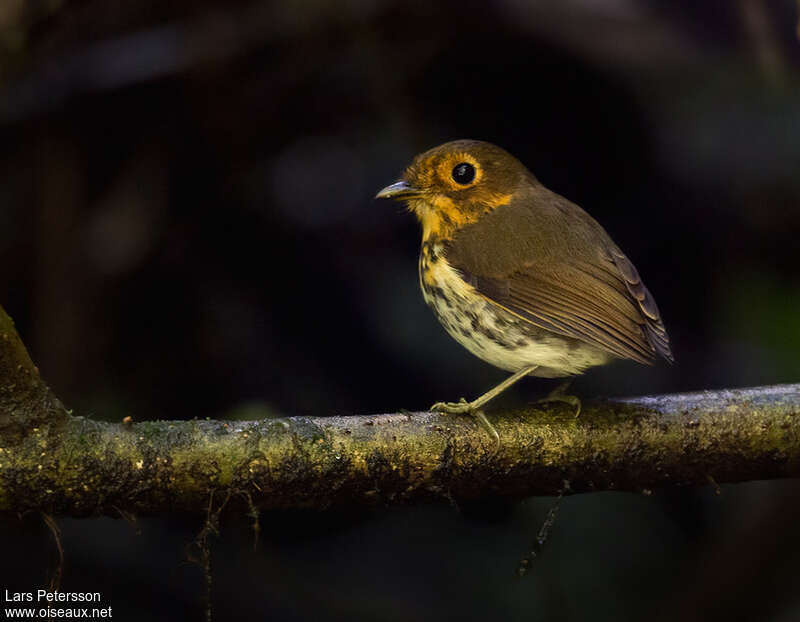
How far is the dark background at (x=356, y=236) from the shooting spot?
3463 millimetres

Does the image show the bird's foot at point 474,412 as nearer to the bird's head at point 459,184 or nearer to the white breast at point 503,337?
the white breast at point 503,337

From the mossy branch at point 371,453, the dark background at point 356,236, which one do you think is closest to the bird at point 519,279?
the mossy branch at point 371,453

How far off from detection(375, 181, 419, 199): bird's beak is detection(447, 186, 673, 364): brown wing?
22cm

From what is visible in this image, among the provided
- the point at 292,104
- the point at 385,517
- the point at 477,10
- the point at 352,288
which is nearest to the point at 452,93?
the point at 477,10

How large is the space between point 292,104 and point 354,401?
1.24 m

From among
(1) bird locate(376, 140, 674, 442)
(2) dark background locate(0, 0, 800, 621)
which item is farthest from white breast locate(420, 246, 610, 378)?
(2) dark background locate(0, 0, 800, 621)

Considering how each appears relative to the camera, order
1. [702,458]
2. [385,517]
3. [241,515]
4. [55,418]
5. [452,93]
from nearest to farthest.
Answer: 1. [55,418]
2. [241,515]
3. [702,458]
4. [385,517]
5. [452,93]

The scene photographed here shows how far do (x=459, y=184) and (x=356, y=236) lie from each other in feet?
3.73

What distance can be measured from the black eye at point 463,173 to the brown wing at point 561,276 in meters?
0.15

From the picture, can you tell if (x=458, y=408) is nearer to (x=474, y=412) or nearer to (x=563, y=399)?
(x=474, y=412)

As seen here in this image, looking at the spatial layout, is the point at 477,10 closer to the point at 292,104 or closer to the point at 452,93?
the point at 452,93

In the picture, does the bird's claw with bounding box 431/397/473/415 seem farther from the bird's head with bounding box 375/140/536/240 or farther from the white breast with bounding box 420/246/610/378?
the bird's head with bounding box 375/140/536/240

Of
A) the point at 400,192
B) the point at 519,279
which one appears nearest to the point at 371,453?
the point at 519,279

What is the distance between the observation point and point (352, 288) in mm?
3861
